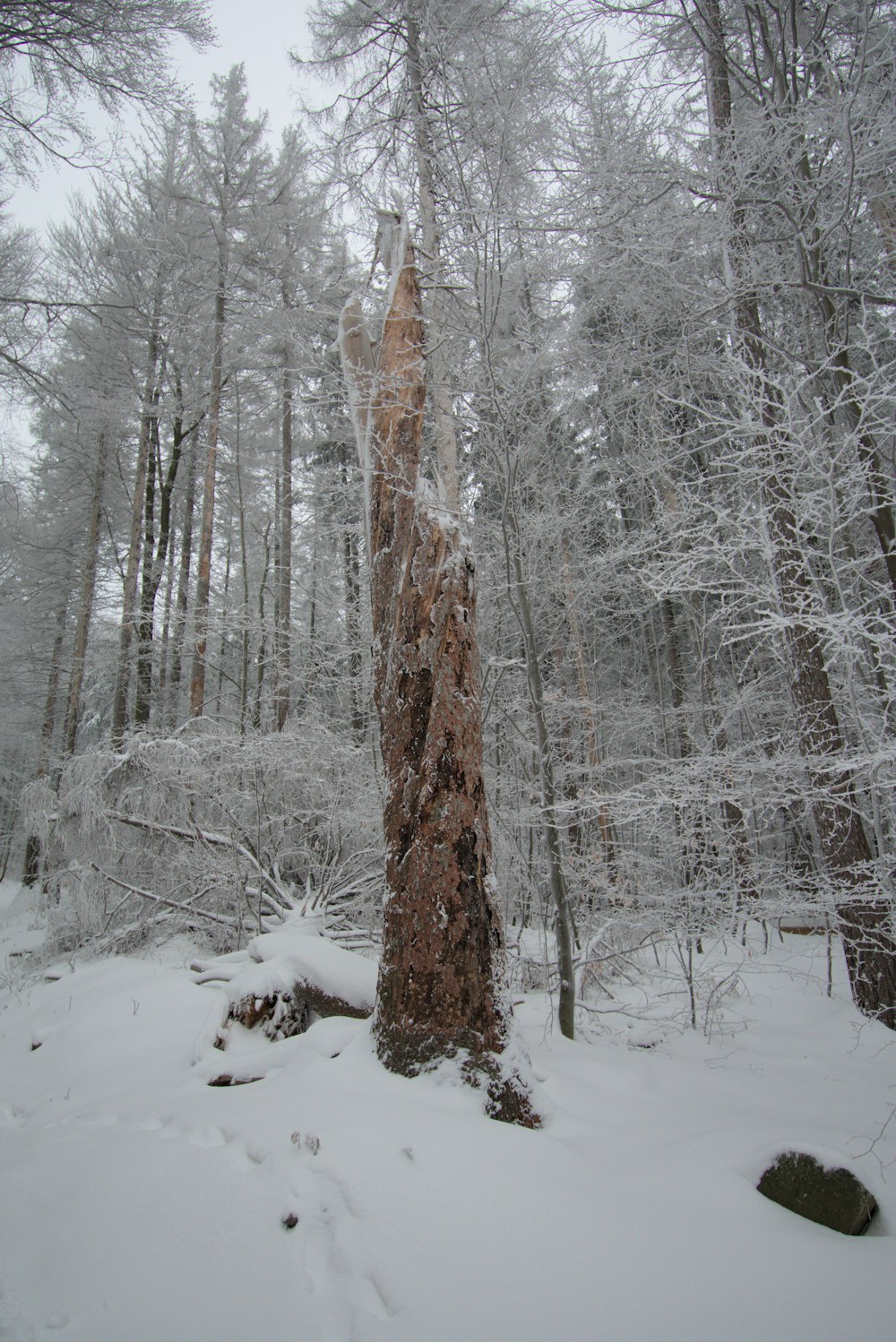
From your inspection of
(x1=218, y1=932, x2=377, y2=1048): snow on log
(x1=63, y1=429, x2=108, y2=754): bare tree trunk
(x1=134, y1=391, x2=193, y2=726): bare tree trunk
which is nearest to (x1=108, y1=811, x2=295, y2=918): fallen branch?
(x1=218, y1=932, x2=377, y2=1048): snow on log

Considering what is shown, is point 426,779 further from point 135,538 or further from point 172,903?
point 135,538

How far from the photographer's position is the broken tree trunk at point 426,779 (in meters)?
2.60

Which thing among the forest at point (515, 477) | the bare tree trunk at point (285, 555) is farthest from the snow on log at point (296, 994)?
the bare tree trunk at point (285, 555)

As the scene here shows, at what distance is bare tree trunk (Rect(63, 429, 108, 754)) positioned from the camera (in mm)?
11266

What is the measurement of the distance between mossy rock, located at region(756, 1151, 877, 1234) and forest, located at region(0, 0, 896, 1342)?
90cm

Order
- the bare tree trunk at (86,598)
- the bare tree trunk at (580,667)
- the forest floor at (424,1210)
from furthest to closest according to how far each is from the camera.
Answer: the bare tree trunk at (86,598) < the bare tree trunk at (580,667) < the forest floor at (424,1210)

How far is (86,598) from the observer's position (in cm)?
1191

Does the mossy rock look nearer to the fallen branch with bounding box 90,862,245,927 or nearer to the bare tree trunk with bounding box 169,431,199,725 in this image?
the fallen branch with bounding box 90,862,245,927

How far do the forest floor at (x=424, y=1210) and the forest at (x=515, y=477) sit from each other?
137 mm

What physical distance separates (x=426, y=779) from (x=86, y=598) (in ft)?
37.4

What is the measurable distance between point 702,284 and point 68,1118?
642cm

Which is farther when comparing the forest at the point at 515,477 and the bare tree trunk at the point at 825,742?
the bare tree trunk at the point at 825,742

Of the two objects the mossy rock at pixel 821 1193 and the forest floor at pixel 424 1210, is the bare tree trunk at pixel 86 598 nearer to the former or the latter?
the forest floor at pixel 424 1210

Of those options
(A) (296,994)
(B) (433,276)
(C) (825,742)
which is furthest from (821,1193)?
(B) (433,276)
